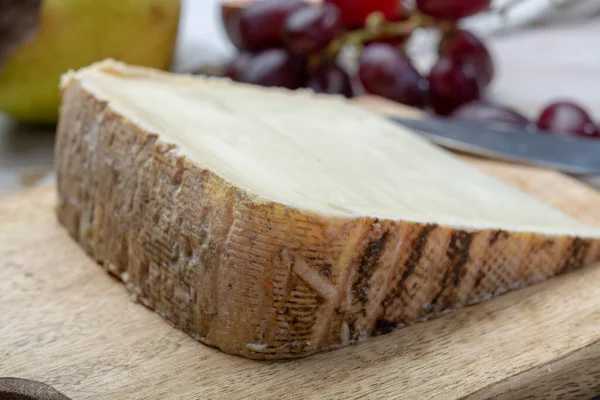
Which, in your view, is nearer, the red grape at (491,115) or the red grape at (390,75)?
the red grape at (491,115)

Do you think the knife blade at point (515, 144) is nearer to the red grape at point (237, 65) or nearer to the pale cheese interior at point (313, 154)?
the pale cheese interior at point (313, 154)

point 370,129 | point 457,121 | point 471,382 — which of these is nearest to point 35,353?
point 471,382

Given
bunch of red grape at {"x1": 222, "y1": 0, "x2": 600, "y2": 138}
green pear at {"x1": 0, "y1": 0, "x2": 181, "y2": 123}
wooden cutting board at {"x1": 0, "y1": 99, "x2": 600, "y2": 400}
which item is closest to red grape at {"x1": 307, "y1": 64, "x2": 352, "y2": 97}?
bunch of red grape at {"x1": 222, "y1": 0, "x2": 600, "y2": 138}

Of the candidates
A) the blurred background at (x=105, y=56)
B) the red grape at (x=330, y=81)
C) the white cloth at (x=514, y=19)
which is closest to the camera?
the blurred background at (x=105, y=56)

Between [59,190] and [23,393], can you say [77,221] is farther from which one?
[23,393]


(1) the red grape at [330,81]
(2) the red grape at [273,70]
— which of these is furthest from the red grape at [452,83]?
(2) the red grape at [273,70]

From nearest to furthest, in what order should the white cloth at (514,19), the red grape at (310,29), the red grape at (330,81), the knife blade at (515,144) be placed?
the knife blade at (515,144) < the red grape at (310,29) < the red grape at (330,81) < the white cloth at (514,19)
